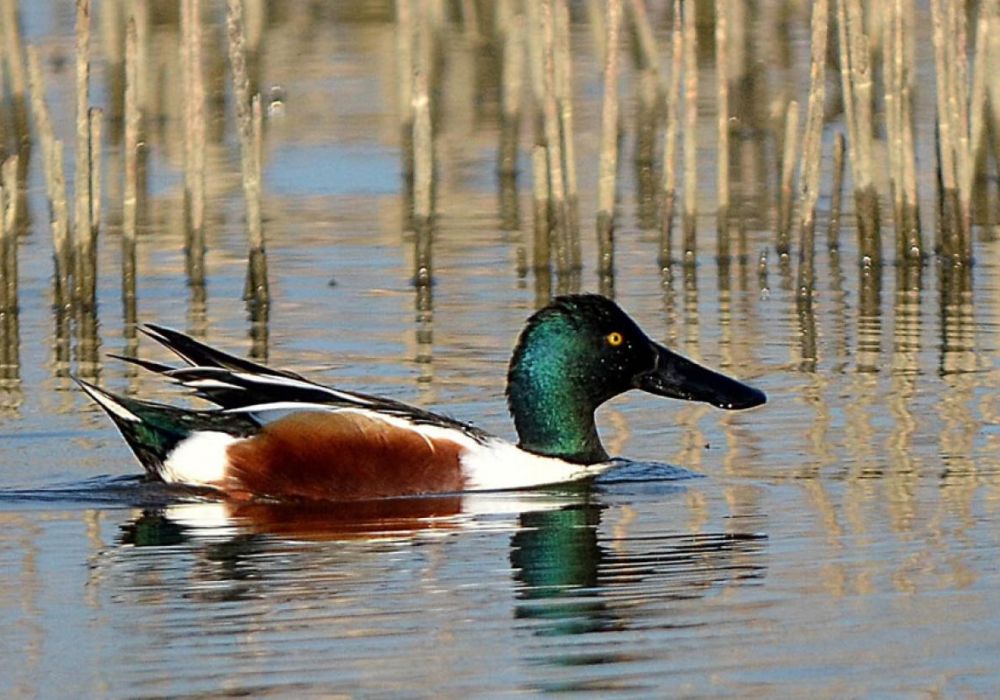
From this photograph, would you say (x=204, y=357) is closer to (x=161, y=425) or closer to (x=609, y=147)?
(x=161, y=425)

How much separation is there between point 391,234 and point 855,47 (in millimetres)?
3243

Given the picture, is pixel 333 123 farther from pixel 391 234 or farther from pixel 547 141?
pixel 547 141

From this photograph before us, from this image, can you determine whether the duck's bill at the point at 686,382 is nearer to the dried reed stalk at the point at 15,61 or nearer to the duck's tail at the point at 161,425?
the duck's tail at the point at 161,425

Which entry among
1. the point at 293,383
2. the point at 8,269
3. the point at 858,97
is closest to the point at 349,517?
the point at 293,383

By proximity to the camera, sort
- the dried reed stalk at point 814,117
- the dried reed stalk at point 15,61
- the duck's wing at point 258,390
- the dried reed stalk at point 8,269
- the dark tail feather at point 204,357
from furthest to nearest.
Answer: the dried reed stalk at point 15,61 → the dried reed stalk at point 814,117 → the dried reed stalk at point 8,269 → the dark tail feather at point 204,357 → the duck's wing at point 258,390

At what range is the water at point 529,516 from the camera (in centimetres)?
574

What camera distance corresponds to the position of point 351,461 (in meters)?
8.09

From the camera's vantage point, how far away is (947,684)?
543 centimetres

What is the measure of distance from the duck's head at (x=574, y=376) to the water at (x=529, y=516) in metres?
0.25

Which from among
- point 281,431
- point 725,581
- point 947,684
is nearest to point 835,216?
point 281,431

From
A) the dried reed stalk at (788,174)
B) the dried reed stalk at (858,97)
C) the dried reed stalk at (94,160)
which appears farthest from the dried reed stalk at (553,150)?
the dried reed stalk at (94,160)

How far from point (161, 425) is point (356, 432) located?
70 cm

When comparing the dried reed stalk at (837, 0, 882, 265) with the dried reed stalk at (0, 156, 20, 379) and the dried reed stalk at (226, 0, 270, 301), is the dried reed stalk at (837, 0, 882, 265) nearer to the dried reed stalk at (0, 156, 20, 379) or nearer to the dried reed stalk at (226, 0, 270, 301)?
the dried reed stalk at (226, 0, 270, 301)

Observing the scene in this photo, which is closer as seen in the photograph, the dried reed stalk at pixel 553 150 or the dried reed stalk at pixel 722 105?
the dried reed stalk at pixel 553 150
